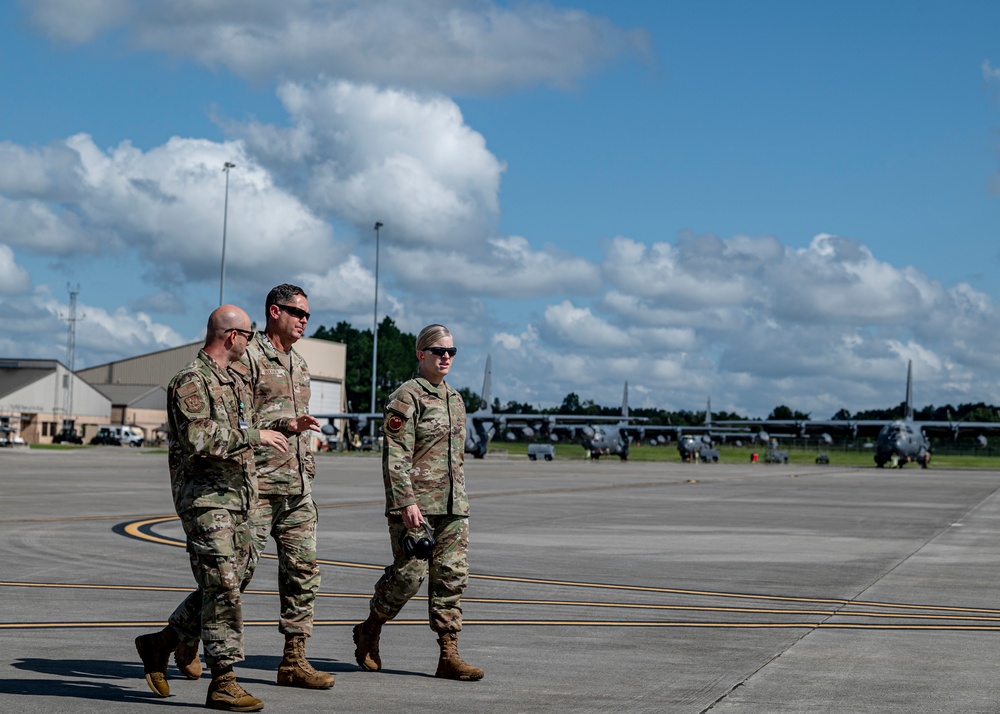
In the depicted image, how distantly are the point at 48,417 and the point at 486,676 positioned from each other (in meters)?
98.1

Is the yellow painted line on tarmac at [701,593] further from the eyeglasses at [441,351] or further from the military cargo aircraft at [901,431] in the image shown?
the military cargo aircraft at [901,431]

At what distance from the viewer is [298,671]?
6.92 m

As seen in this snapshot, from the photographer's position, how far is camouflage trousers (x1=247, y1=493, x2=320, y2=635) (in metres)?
7.03

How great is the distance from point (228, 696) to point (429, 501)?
1837 mm

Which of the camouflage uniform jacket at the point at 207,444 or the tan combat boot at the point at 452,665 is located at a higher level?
the camouflage uniform jacket at the point at 207,444

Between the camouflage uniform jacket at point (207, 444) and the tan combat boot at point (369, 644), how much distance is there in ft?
4.50

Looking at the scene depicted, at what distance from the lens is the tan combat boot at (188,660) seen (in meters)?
7.07

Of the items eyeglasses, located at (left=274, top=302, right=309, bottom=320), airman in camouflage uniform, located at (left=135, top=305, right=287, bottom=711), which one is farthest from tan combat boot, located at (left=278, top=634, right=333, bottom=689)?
eyeglasses, located at (left=274, top=302, right=309, bottom=320)

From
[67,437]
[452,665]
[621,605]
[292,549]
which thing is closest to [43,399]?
[67,437]

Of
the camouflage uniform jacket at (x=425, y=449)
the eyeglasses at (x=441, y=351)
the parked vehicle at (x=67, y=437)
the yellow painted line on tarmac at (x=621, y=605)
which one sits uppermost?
the eyeglasses at (x=441, y=351)

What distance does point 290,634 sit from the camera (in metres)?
7.02

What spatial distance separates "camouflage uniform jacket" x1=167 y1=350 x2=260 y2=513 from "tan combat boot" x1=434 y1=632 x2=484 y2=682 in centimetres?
160

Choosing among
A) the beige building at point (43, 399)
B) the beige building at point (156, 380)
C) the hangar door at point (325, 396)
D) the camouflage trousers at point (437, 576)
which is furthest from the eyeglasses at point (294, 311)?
the hangar door at point (325, 396)

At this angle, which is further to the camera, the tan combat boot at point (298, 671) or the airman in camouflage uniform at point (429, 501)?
the airman in camouflage uniform at point (429, 501)
